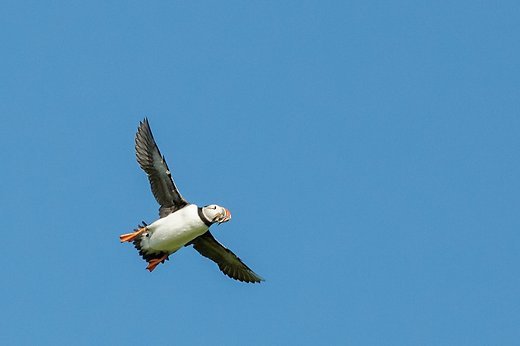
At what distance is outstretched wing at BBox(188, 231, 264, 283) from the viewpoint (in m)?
20.8

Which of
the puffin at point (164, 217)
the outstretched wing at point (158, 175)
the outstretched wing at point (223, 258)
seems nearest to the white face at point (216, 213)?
the puffin at point (164, 217)

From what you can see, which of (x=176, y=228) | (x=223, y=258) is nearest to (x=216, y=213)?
(x=176, y=228)

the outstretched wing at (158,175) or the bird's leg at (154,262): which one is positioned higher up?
the outstretched wing at (158,175)

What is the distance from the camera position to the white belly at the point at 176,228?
1933 cm

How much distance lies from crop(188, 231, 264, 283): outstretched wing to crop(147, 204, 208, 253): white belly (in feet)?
3.29

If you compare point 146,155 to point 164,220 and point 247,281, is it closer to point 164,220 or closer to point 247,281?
point 164,220

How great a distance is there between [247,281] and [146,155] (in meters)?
3.22

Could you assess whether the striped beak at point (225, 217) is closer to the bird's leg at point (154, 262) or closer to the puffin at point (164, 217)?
the puffin at point (164, 217)

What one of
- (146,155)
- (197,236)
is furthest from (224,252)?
(146,155)

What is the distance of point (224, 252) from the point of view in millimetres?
20906

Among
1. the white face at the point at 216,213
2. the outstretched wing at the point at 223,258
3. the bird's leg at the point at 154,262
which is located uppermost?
the outstretched wing at the point at 223,258

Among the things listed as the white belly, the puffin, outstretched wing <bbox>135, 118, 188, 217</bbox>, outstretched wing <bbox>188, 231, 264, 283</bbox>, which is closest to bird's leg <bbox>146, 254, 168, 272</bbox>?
the puffin

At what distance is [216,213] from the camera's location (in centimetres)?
1928

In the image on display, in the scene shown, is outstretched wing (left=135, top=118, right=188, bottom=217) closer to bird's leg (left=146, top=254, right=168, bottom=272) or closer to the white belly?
the white belly
